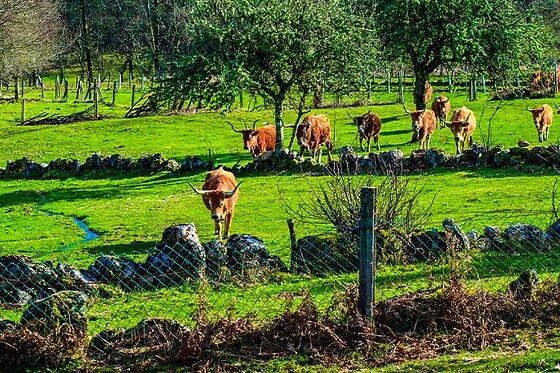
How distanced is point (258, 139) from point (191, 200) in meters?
7.80

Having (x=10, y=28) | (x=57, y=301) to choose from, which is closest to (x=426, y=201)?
(x=57, y=301)

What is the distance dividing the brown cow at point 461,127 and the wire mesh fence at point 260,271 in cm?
1747

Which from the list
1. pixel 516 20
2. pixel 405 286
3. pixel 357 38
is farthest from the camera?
pixel 516 20

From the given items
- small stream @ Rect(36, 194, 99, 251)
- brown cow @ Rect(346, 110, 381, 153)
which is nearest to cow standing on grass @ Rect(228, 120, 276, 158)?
brown cow @ Rect(346, 110, 381, 153)

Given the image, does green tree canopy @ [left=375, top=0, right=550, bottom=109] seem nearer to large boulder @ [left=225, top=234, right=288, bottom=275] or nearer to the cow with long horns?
the cow with long horns

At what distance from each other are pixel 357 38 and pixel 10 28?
1094 inches

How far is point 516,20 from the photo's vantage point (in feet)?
131

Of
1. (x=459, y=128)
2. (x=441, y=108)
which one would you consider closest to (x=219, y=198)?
(x=459, y=128)

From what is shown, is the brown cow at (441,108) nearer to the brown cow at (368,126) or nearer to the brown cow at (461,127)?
the brown cow at (461,127)

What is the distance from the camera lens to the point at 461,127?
3244cm

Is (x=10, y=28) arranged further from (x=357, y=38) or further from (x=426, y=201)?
(x=426, y=201)

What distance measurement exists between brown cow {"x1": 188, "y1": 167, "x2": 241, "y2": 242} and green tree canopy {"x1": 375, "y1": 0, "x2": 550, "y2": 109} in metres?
20.0

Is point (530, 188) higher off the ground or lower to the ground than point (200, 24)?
lower

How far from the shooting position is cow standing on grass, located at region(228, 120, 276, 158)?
3381 centimetres
